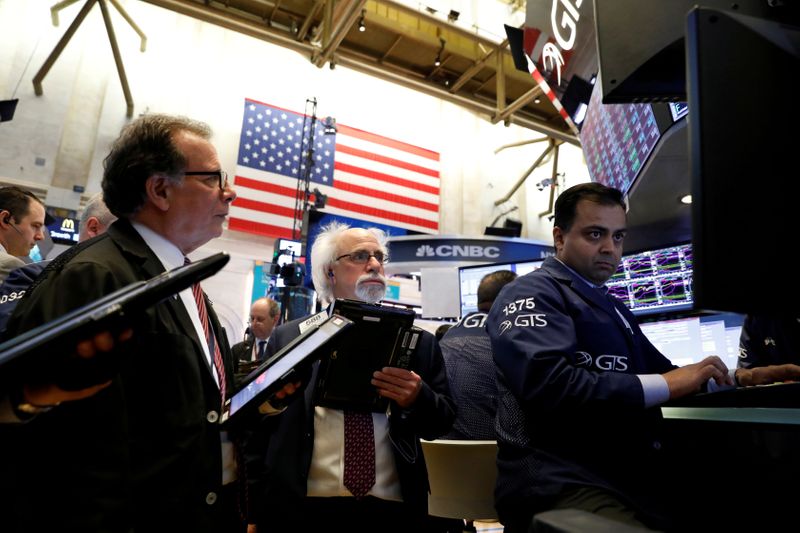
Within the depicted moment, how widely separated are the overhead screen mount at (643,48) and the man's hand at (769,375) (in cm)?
82

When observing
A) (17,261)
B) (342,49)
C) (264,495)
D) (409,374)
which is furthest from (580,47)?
(342,49)

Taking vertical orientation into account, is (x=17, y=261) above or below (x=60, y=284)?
above

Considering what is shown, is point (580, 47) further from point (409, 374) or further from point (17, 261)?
point (17, 261)

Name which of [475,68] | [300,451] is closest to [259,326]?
[300,451]

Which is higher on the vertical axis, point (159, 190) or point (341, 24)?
point (341, 24)

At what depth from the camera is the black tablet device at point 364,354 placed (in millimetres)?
1515

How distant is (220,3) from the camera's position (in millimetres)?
9492

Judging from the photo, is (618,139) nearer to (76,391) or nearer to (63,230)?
(76,391)

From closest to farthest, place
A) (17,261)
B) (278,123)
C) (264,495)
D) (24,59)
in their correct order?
(264,495) → (17,261) → (24,59) → (278,123)

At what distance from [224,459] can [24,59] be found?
924 centimetres

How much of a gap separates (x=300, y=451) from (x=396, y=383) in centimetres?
38

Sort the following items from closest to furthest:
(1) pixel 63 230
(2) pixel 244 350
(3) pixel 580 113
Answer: (3) pixel 580 113 → (2) pixel 244 350 → (1) pixel 63 230

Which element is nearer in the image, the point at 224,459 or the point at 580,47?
the point at 224,459

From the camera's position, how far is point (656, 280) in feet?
10.6
